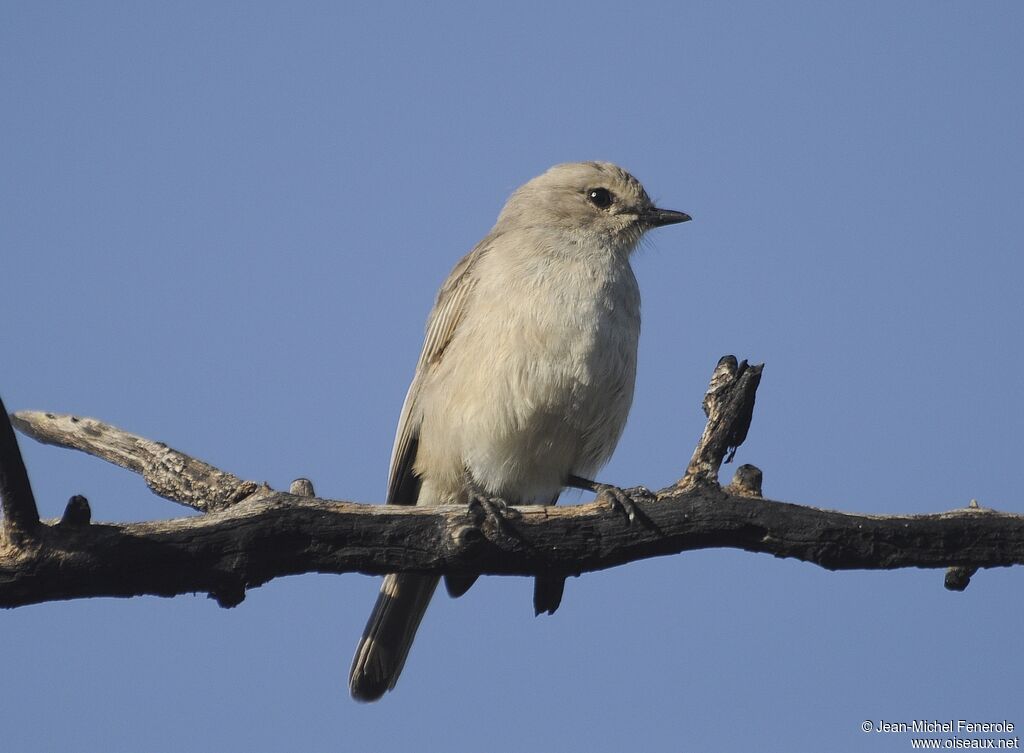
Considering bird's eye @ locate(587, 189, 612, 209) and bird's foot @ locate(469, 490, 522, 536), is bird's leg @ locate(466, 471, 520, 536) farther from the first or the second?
bird's eye @ locate(587, 189, 612, 209)

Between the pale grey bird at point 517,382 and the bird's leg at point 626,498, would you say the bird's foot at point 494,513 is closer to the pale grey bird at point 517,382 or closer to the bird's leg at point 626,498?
the bird's leg at point 626,498

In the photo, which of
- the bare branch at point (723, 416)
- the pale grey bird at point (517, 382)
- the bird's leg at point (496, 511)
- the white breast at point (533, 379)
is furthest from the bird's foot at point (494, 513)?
the white breast at point (533, 379)

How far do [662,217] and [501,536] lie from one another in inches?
135

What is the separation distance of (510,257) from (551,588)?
2231 mm

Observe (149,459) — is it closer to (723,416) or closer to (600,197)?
(723,416)

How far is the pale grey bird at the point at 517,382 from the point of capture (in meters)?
6.64

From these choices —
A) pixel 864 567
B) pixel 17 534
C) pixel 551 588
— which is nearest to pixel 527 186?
pixel 551 588

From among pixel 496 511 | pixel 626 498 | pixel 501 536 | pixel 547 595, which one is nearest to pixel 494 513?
pixel 496 511

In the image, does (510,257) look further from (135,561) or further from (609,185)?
(135,561)

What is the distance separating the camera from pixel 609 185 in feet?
26.5

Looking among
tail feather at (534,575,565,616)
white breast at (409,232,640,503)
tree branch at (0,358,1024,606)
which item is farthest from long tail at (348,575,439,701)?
tree branch at (0,358,1024,606)

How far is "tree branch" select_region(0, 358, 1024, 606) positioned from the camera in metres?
4.99

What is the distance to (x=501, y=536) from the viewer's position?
Result: 18.3 ft

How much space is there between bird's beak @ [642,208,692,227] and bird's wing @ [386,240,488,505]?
129 centimetres
